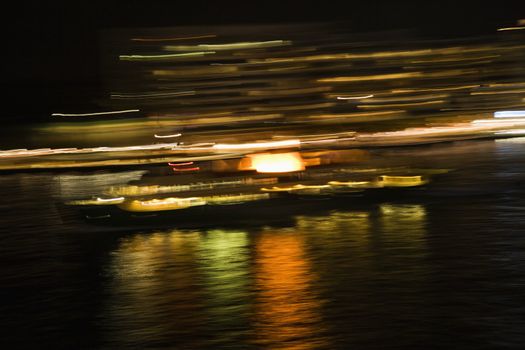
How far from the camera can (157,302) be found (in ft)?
28.3

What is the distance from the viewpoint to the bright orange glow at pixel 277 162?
56.1 feet

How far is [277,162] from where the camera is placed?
1730 centimetres

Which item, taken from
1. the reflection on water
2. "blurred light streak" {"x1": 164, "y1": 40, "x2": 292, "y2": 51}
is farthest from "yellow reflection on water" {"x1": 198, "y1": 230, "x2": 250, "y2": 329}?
"blurred light streak" {"x1": 164, "y1": 40, "x2": 292, "y2": 51}

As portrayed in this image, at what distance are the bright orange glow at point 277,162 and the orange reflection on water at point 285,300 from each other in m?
4.69

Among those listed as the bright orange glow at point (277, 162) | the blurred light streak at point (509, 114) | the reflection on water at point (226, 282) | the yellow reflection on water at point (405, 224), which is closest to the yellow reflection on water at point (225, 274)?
the reflection on water at point (226, 282)

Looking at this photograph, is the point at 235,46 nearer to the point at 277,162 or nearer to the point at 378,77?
the point at 378,77

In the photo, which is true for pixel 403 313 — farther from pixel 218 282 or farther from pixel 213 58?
pixel 213 58

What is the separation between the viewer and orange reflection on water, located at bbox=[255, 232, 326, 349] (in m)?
6.80

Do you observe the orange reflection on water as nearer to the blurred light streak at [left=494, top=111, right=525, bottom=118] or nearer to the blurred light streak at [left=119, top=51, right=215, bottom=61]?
the blurred light streak at [left=119, top=51, right=215, bottom=61]

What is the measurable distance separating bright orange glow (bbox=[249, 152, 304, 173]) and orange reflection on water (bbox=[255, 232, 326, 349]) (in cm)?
469

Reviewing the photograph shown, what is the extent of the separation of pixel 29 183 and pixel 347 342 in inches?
1082

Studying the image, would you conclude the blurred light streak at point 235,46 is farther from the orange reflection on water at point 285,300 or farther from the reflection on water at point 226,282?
the orange reflection on water at point 285,300

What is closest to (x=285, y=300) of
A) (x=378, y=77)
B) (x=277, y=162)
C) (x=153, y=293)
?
(x=153, y=293)

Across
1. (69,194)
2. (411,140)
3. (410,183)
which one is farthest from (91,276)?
(411,140)
